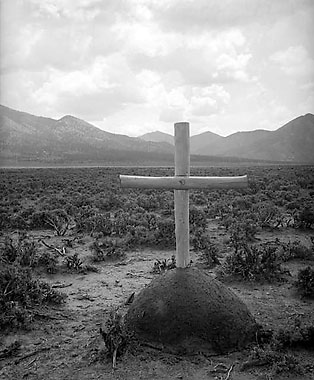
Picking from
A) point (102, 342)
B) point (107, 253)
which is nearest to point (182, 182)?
point (102, 342)

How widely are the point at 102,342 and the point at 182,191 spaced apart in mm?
1837

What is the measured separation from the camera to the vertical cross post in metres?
4.40

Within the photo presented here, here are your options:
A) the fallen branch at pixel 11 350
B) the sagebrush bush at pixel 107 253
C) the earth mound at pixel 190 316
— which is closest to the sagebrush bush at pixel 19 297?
the fallen branch at pixel 11 350

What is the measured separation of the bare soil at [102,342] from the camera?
3.96 meters

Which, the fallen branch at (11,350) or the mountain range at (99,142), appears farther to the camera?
the mountain range at (99,142)

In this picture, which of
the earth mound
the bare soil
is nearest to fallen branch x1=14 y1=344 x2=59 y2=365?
the bare soil

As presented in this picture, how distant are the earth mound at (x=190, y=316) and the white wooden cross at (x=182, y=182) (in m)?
0.39

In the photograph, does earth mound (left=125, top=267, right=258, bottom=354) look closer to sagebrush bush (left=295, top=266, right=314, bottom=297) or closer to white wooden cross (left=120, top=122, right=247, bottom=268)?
white wooden cross (left=120, top=122, right=247, bottom=268)

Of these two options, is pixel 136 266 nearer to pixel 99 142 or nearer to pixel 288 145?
pixel 99 142

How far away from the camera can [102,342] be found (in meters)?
4.57

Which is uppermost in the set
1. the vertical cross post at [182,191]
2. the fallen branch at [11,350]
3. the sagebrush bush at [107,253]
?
the vertical cross post at [182,191]

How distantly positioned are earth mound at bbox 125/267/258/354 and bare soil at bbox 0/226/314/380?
13 cm

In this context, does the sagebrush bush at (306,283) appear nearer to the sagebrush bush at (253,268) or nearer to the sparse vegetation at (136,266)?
the sparse vegetation at (136,266)

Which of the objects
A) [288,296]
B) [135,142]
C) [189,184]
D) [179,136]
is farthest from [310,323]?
[135,142]
